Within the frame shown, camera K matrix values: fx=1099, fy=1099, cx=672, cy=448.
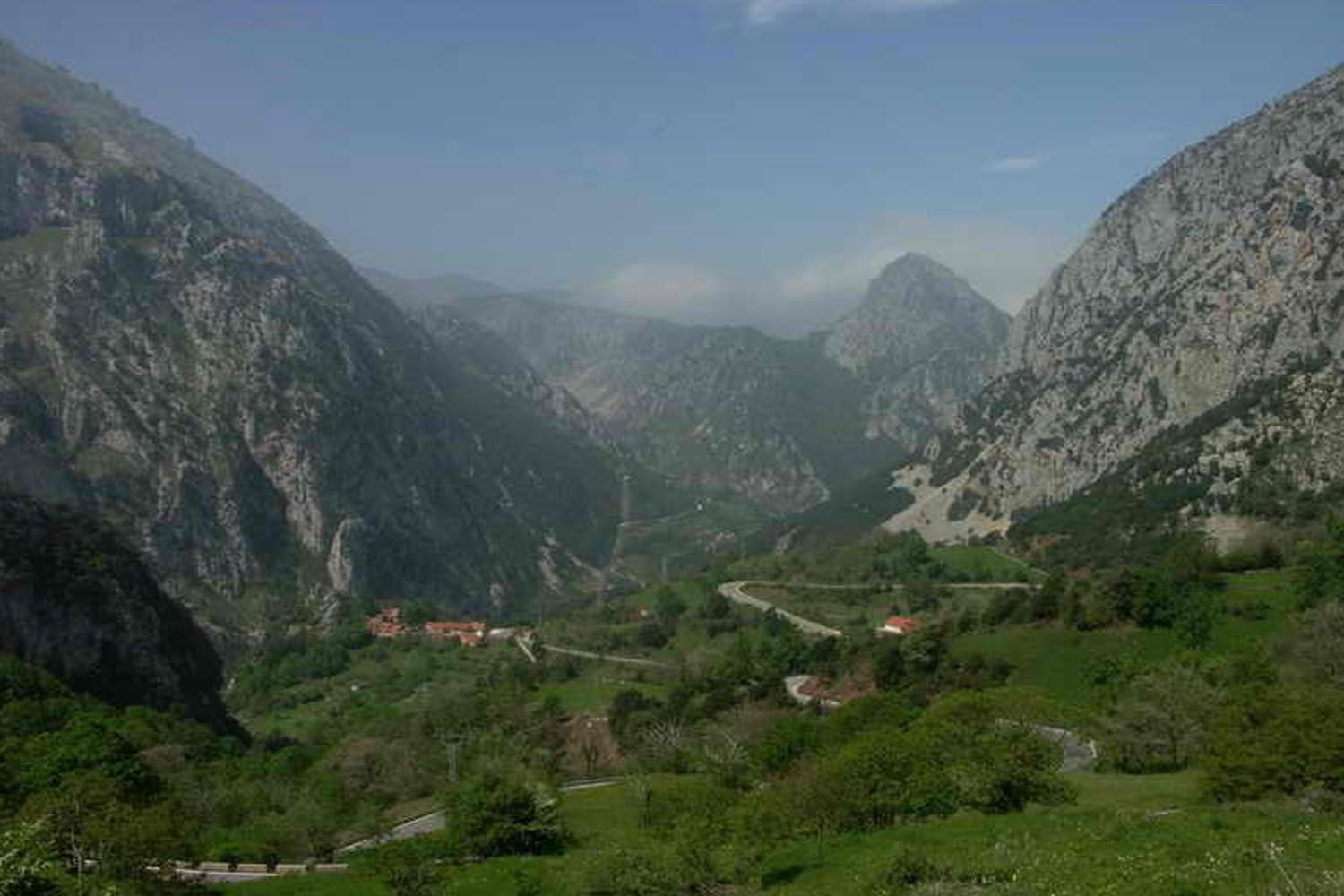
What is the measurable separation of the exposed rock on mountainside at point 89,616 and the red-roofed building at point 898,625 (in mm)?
91009

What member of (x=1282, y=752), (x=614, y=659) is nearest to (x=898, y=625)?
(x=614, y=659)

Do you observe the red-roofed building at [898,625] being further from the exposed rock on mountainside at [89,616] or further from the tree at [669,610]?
the exposed rock on mountainside at [89,616]

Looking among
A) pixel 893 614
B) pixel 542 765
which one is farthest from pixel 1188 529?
pixel 542 765

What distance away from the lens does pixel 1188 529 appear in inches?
7170

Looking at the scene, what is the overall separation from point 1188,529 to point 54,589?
172 metres

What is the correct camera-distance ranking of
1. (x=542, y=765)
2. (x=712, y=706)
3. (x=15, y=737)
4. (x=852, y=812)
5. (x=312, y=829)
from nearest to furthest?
(x=852, y=812)
(x=312, y=829)
(x=15, y=737)
(x=542, y=765)
(x=712, y=706)

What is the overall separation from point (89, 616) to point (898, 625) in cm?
11038

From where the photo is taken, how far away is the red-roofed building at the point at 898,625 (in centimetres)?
14664

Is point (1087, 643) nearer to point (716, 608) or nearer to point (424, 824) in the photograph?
point (424, 824)

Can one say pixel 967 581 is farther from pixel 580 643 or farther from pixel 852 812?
pixel 852 812

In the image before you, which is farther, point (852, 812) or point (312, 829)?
point (312, 829)

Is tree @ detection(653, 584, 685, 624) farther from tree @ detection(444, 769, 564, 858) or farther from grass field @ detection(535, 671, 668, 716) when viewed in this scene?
tree @ detection(444, 769, 564, 858)

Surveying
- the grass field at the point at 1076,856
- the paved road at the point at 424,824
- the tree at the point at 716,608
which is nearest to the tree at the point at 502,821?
the grass field at the point at 1076,856

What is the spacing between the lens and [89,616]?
149 m
